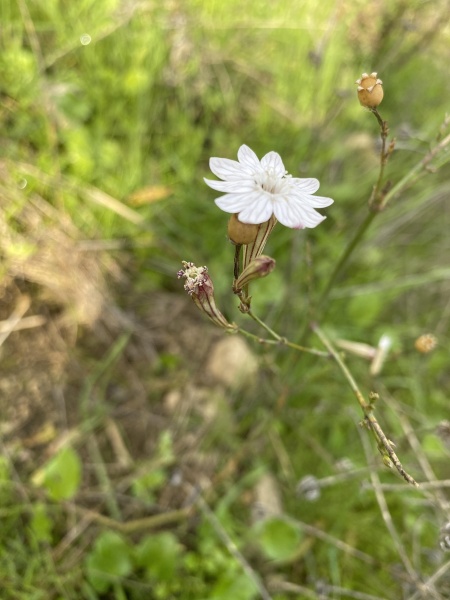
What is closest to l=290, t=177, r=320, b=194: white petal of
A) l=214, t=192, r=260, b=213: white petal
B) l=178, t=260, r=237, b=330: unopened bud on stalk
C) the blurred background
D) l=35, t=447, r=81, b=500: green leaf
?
l=214, t=192, r=260, b=213: white petal

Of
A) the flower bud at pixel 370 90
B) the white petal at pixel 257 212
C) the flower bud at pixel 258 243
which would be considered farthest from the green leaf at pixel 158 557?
the flower bud at pixel 370 90

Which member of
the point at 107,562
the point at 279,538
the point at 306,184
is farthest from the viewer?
the point at 279,538

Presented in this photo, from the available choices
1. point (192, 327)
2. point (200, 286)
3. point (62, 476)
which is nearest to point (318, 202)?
point (200, 286)

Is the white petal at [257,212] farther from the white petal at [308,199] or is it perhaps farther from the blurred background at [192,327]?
the blurred background at [192,327]

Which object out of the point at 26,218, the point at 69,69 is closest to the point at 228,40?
the point at 69,69

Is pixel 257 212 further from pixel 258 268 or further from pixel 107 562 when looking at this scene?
pixel 107 562

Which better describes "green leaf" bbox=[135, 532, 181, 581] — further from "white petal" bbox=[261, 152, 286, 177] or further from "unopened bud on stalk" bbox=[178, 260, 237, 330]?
"white petal" bbox=[261, 152, 286, 177]

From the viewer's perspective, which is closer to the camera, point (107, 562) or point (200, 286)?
point (200, 286)
